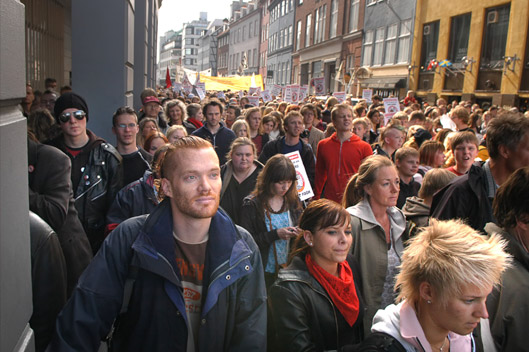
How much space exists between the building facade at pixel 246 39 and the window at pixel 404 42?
A: 43884 millimetres

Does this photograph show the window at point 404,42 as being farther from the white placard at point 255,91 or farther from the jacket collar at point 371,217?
the jacket collar at point 371,217

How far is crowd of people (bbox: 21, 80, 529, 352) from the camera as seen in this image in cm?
209

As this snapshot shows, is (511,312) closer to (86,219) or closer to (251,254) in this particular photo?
(251,254)

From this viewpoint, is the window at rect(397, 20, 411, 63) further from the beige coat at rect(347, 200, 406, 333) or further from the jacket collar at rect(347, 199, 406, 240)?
the beige coat at rect(347, 200, 406, 333)

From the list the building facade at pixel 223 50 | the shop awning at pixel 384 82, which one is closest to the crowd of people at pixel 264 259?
the shop awning at pixel 384 82

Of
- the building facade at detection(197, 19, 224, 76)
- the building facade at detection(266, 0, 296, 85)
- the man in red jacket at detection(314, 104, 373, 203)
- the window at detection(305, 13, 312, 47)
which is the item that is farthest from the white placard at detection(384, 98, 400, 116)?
the building facade at detection(197, 19, 224, 76)

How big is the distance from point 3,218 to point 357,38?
35.6m

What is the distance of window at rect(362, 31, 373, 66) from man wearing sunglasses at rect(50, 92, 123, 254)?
30.5 metres

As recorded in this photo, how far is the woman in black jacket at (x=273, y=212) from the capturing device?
4031mm

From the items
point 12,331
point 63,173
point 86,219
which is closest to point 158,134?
point 86,219

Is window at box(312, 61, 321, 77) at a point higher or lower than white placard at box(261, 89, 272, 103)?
higher

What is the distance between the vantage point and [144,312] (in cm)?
217

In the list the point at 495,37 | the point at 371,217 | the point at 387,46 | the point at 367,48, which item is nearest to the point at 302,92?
the point at 495,37

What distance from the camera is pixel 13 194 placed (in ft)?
5.12
